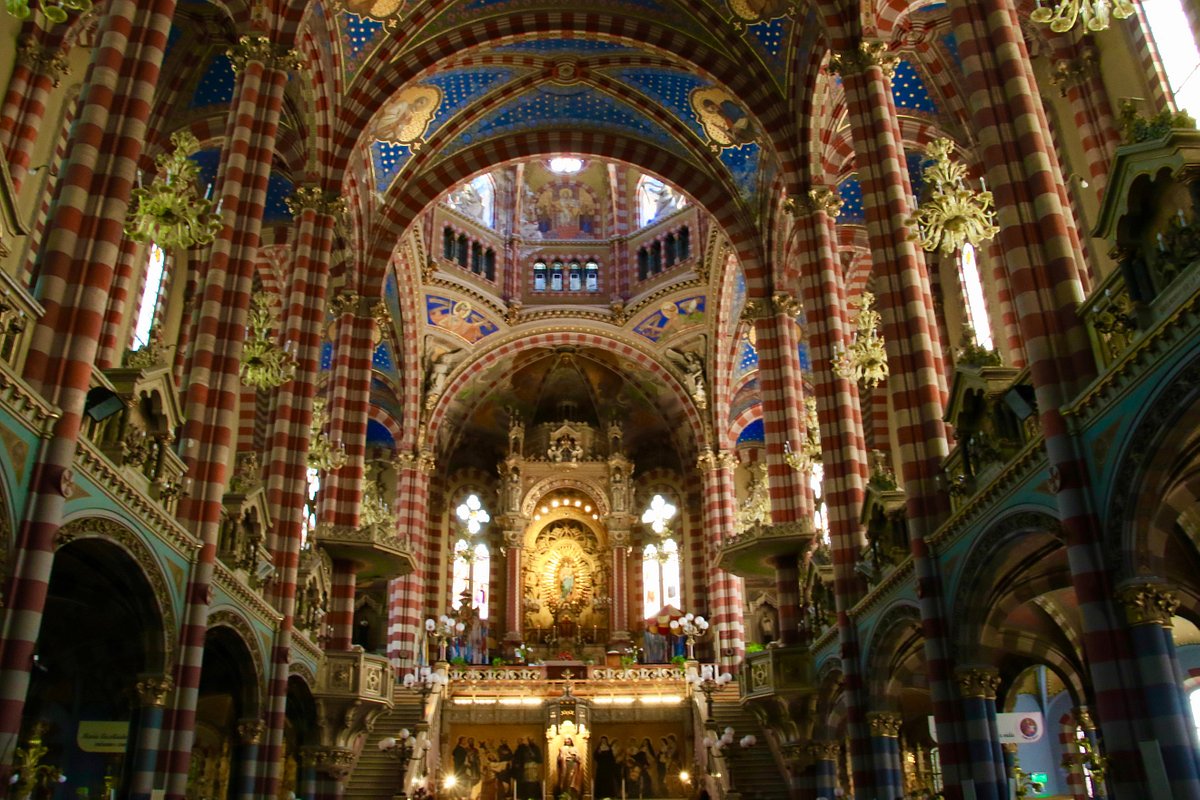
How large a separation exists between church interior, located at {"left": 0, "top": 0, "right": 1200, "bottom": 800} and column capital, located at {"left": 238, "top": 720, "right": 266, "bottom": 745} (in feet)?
0.20

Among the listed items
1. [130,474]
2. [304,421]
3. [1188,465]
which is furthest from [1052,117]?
[130,474]

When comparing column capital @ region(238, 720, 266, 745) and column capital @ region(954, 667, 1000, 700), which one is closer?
column capital @ region(954, 667, 1000, 700)

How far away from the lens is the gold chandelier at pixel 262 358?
15969 mm

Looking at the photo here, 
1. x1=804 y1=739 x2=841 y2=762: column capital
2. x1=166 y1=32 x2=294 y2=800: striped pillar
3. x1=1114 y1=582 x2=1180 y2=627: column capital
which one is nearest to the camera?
x1=1114 y1=582 x2=1180 y2=627: column capital

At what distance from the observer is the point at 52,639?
14.8 meters

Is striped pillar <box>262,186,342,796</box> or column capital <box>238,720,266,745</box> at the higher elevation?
striped pillar <box>262,186,342,796</box>

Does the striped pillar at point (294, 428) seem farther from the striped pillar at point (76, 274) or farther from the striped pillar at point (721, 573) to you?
the striped pillar at point (721, 573)

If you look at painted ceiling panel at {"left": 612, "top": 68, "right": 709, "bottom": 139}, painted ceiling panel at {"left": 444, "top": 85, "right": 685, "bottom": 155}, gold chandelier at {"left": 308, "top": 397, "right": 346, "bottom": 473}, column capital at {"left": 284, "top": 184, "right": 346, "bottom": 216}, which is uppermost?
painted ceiling panel at {"left": 444, "top": 85, "right": 685, "bottom": 155}

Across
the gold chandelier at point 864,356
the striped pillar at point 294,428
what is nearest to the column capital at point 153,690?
the striped pillar at point 294,428

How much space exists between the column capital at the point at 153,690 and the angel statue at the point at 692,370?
24.0 metres

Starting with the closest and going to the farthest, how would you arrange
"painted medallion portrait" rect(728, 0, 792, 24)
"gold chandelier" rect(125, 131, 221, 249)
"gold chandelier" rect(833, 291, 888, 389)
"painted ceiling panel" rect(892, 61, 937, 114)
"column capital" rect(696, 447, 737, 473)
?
1. "gold chandelier" rect(125, 131, 221, 249)
2. "gold chandelier" rect(833, 291, 888, 389)
3. "painted ceiling panel" rect(892, 61, 937, 114)
4. "painted medallion portrait" rect(728, 0, 792, 24)
5. "column capital" rect(696, 447, 737, 473)

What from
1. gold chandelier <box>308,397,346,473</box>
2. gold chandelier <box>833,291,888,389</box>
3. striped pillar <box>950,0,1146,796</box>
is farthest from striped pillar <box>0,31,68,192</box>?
gold chandelier <box>833,291,888,389</box>

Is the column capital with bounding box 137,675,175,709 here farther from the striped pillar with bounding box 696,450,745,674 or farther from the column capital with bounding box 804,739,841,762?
the striped pillar with bounding box 696,450,745,674

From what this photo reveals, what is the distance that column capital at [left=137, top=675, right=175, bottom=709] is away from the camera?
1159 cm
